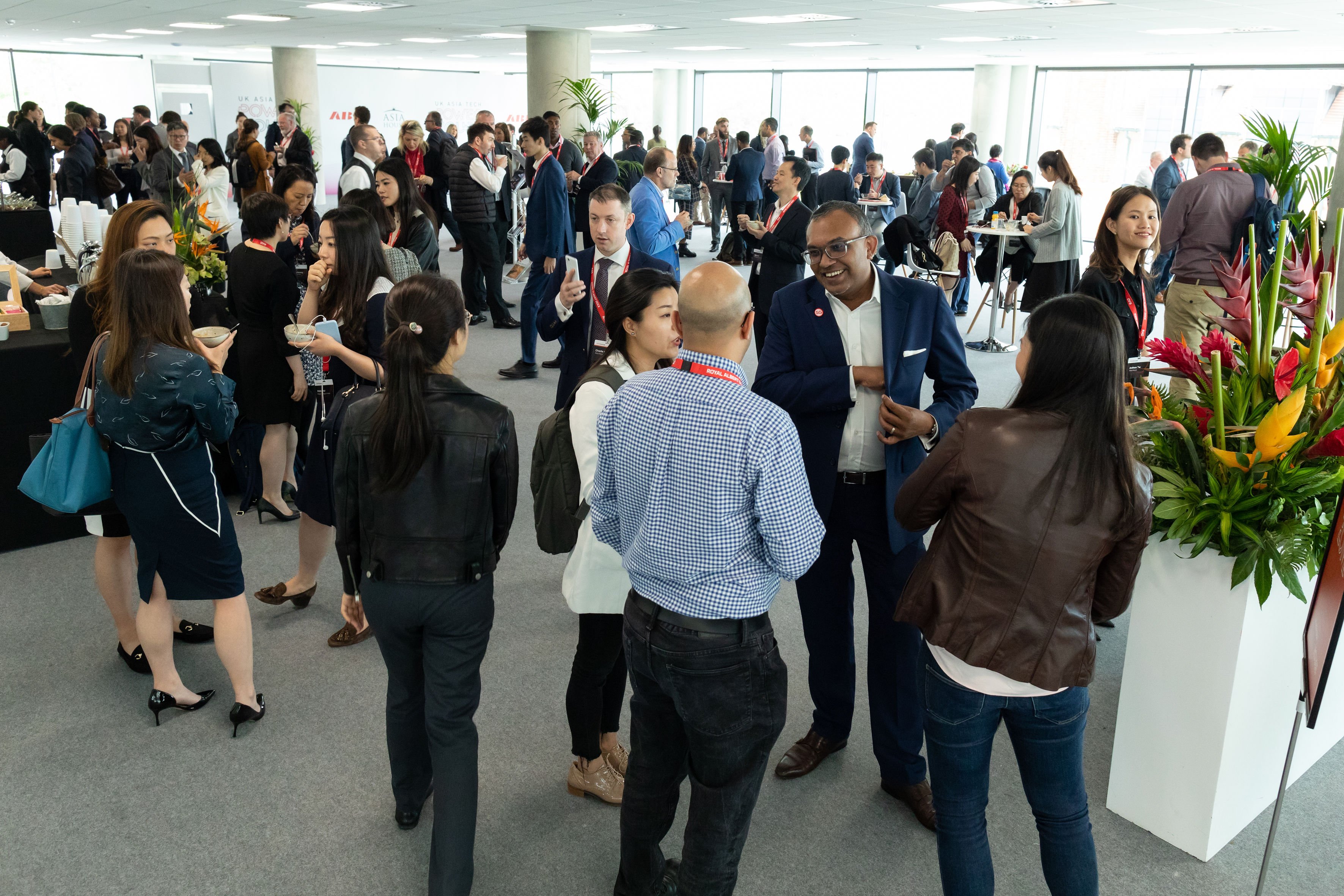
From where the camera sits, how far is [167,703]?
291 cm

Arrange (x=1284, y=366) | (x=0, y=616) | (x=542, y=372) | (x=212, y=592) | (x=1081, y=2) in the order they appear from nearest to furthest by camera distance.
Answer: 1. (x=1284, y=366)
2. (x=212, y=592)
3. (x=0, y=616)
4. (x=542, y=372)
5. (x=1081, y=2)

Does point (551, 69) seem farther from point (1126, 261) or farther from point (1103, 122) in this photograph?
point (1126, 261)

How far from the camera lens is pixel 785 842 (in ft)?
7.93

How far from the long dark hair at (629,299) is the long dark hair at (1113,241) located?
188 centimetres

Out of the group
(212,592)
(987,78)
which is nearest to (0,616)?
(212,592)

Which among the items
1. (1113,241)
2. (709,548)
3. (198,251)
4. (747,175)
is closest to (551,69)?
(747,175)

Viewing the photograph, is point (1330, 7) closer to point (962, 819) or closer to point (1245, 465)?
point (1245, 465)

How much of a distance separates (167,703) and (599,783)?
4.41 ft

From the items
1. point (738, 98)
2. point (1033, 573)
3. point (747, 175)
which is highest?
point (738, 98)

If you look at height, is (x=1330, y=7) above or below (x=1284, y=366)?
above

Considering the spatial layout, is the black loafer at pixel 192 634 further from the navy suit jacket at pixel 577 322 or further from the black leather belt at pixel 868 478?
the black leather belt at pixel 868 478

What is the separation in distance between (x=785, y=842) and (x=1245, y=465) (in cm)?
137

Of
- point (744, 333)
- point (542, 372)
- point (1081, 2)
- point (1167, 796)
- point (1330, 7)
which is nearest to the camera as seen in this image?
point (744, 333)

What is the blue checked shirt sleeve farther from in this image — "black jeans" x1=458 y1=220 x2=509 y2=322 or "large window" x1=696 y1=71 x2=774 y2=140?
"large window" x1=696 y1=71 x2=774 y2=140
